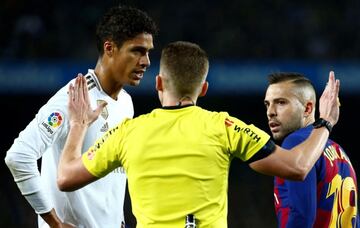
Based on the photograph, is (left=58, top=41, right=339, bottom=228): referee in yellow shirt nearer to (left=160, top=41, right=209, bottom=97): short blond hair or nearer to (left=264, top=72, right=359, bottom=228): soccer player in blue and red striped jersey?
(left=160, top=41, right=209, bottom=97): short blond hair

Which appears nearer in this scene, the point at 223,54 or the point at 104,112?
the point at 104,112

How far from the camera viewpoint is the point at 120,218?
4.55m

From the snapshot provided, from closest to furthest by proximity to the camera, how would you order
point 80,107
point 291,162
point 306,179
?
point 291,162, point 80,107, point 306,179

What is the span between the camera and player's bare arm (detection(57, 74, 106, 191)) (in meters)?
3.46

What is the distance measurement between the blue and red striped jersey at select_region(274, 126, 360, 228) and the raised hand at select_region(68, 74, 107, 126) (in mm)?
1079

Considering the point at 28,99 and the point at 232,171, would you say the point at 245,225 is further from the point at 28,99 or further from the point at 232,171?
the point at 28,99

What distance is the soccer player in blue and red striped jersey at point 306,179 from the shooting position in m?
4.14

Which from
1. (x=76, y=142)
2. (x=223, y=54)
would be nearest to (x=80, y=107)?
(x=76, y=142)

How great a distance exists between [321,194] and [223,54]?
29.0 feet

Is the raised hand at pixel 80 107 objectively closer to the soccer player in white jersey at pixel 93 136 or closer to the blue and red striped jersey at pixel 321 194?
the soccer player in white jersey at pixel 93 136

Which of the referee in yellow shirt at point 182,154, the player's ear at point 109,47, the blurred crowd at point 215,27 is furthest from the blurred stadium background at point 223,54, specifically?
the referee in yellow shirt at point 182,154

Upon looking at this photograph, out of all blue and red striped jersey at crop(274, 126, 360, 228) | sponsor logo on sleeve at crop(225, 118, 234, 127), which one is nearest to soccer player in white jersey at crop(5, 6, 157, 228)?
blue and red striped jersey at crop(274, 126, 360, 228)

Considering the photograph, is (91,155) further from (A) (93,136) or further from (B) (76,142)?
(A) (93,136)

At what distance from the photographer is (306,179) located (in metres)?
4.13
